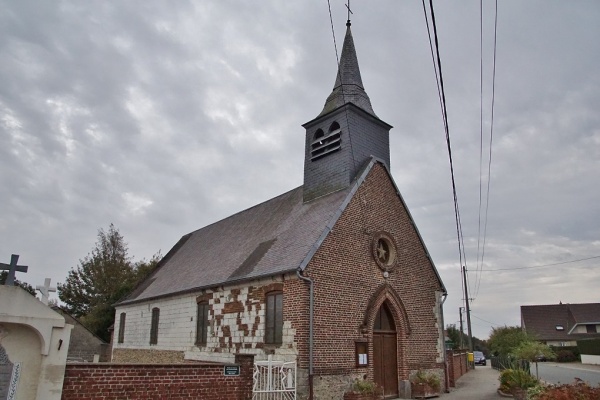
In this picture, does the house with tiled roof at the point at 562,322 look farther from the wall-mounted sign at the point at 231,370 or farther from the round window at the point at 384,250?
the wall-mounted sign at the point at 231,370

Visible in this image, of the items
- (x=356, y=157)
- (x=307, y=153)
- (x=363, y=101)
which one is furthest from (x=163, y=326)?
(x=363, y=101)

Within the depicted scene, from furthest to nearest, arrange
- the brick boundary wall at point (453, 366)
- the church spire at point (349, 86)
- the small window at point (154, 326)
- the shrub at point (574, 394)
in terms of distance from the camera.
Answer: the small window at point (154, 326), the brick boundary wall at point (453, 366), the church spire at point (349, 86), the shrub at point (574, 394)

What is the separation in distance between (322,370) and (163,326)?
1010 cm

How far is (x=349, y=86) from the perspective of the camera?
67.2ft

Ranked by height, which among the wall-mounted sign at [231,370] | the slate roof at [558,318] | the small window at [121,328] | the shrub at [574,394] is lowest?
the shrub at [574,394]

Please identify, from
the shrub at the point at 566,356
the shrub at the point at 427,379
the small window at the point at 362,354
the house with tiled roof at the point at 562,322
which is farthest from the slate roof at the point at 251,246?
the house with tiled roof at the point at 562,322

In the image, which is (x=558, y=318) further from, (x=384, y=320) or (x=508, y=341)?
(x=384, y=320)

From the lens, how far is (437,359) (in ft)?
59.7

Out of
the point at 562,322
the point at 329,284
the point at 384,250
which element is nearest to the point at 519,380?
the point at 384,250

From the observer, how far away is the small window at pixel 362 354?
14.7 meters

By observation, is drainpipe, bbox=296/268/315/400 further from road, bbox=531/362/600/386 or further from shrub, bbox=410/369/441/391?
road, bbox=531/362/600/386

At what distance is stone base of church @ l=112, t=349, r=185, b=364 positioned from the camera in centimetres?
1958

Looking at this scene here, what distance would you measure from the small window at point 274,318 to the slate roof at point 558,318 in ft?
169

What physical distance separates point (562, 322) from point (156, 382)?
63205 millimetres
